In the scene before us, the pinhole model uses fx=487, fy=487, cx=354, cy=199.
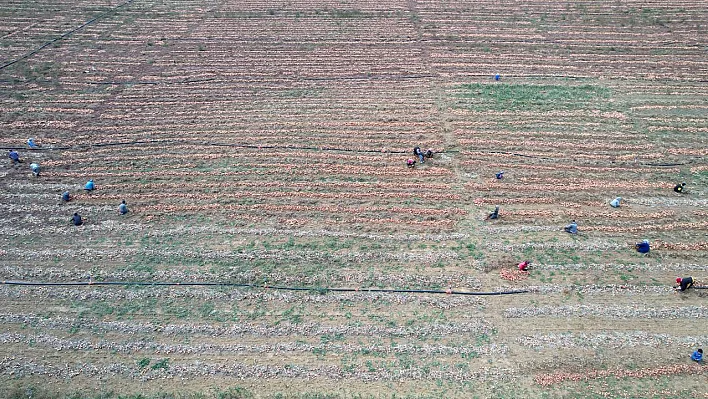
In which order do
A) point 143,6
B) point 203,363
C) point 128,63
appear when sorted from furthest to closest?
point 143,6 < point 128,63 < point 203,363

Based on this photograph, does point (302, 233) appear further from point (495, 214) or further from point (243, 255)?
point (495, 214)

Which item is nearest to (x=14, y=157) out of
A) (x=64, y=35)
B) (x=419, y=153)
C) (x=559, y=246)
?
(x=64, y=35)

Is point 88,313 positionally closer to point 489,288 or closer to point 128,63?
point 489,288

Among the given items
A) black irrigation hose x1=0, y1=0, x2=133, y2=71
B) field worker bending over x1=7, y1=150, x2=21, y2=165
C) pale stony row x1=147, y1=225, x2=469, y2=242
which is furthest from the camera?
black irrigation hose x1=0, y1=0, x2=133, y2=71

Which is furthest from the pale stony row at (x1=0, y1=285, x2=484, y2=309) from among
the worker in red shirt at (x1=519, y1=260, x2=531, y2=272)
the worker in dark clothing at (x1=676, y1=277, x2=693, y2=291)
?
the worker in dark clothing at (x1=676, y1=277, x2=693, y2=291)

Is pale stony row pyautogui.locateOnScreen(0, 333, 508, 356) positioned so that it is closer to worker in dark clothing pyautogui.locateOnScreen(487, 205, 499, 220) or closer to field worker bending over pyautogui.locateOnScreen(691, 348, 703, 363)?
field worker bending over pyautogui.locateOnScreen(691, 348, 703, 363)

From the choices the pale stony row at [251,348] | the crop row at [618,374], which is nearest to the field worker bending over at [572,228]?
the crop row at [618,374]

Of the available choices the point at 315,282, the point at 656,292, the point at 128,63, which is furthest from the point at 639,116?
the point at 128,63
